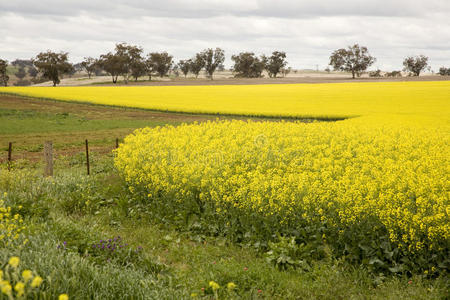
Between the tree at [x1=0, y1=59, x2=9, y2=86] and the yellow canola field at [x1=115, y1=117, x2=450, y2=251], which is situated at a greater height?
the tree at [x1=0, y1=59, x2=9, y2=86]

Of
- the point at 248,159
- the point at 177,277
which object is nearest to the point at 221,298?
the point at 177,277

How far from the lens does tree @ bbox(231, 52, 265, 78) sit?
12575 centimetres

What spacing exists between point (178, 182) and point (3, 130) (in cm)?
1951

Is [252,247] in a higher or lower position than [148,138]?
lower

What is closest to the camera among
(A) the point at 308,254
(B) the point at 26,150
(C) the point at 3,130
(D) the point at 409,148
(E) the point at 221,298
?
(E) the point at 221,298

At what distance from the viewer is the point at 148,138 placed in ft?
47.0

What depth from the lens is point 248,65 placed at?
126 metres

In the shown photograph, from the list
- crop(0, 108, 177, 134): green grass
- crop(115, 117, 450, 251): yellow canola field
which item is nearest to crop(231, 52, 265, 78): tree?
crop(0, 108, 177, 134): green grass

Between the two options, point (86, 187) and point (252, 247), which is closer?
point (252, 247)

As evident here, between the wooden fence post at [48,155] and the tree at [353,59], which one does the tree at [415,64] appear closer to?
the tree at [353,59]

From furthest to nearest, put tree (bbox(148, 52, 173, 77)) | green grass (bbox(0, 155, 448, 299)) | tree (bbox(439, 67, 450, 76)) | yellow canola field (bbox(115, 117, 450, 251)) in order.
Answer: tree (bbox(439, 67, 450, 76))
tree (bbox(148, 52, 173, 77))
yellow canola field (bbox(115, 117, 450, 251))
green grass (bbox(0, 155, 448, 299))

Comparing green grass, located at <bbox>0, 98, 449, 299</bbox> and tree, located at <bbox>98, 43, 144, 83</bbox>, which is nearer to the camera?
green grass, located at <bbox>0, 98, 449, 299</bbox>

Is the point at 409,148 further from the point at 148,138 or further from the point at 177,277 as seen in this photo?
the point at 177,277

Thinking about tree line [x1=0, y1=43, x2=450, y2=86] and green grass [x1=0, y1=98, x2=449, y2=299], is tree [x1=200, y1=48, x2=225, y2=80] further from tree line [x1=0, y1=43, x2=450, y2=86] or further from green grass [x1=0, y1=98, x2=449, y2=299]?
green grass [x1=0, y1=98, x2=449, y2=299]
